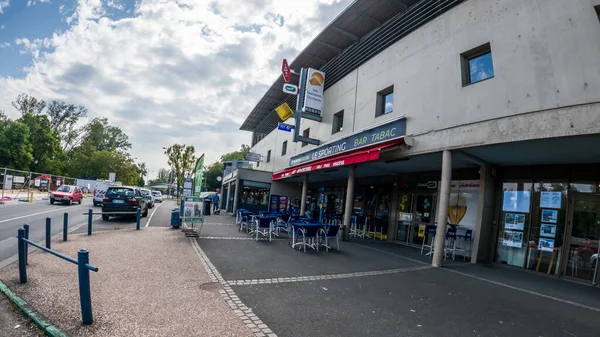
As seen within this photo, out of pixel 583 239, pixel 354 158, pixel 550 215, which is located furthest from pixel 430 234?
pixel 583 239

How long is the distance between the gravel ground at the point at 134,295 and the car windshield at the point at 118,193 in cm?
707

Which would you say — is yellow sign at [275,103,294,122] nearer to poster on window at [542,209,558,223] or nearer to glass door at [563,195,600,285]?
poster on window at [542,209,558,223]

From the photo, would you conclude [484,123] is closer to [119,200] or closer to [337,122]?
[337,122]

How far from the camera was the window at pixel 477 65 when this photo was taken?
26.2 feet

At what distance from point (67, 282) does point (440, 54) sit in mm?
10128

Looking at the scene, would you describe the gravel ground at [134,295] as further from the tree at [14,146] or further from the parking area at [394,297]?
the tree at [14,146]

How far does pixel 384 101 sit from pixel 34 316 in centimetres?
1114

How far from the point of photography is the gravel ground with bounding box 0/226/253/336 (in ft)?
11.5

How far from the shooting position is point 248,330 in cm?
355

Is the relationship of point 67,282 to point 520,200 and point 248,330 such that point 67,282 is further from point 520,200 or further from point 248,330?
point 520,200

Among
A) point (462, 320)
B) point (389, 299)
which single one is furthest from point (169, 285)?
point (462, 320)

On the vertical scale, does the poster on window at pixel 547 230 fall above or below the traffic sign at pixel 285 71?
below

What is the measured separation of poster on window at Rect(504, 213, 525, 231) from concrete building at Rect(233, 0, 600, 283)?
1.1 inches

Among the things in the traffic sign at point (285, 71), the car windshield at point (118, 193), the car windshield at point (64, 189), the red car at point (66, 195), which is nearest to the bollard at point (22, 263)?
the car windshield at point (118, 193)
